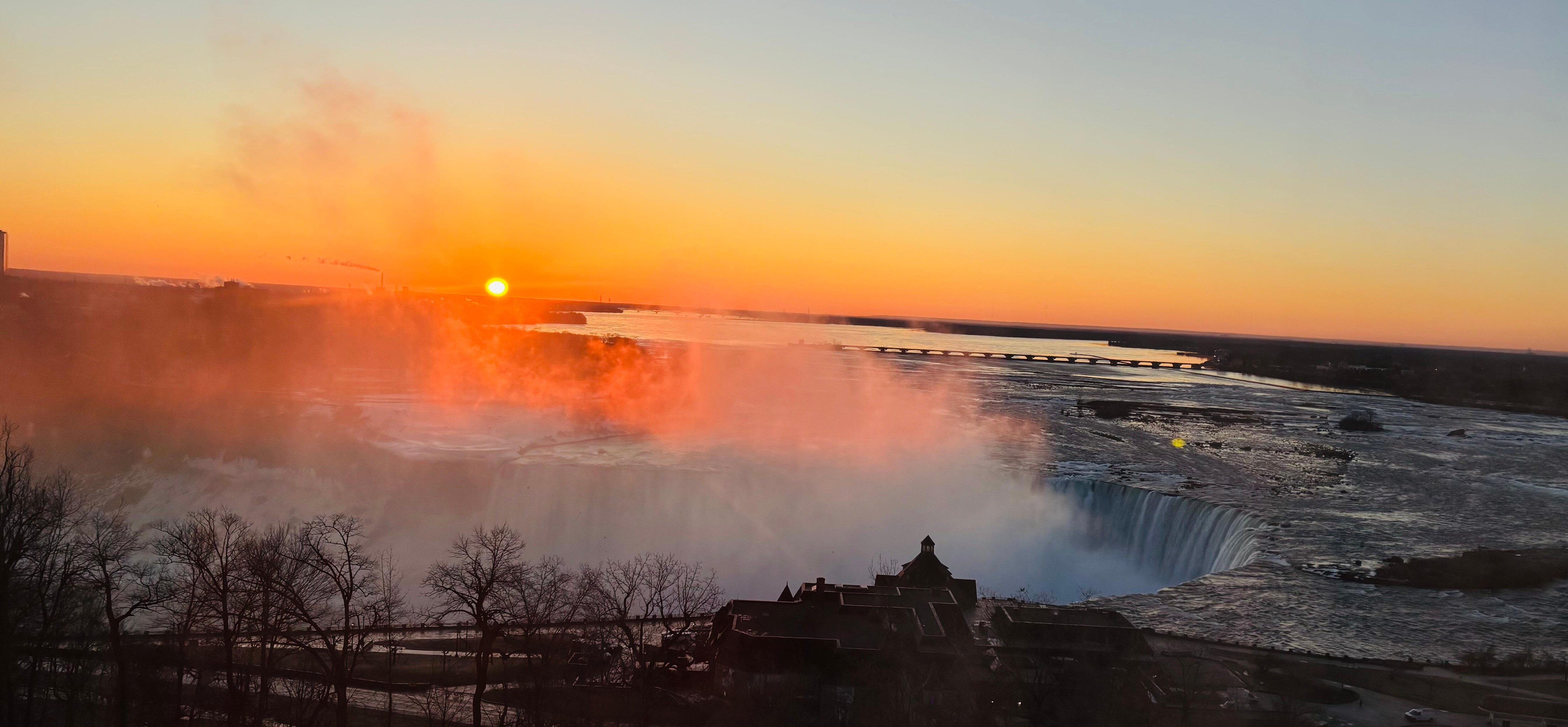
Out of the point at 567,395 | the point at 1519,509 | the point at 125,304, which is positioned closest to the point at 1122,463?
the point at 1519,509

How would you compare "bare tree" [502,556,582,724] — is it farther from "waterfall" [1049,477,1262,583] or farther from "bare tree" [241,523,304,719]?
"waterfall" [1049,477,1262,583]

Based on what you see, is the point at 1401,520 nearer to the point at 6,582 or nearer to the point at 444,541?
the point at 444,541

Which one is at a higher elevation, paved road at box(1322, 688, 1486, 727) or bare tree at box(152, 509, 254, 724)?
bare tree at box(152, 509, 254, 724)

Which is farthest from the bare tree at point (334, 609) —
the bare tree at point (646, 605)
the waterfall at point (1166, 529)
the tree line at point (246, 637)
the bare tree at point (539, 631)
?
the waterfall at point (1166, 529)

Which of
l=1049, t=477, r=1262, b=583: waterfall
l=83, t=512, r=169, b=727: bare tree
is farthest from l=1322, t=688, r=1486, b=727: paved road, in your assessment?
l=83, t=512, r=169, b=727: bare tree

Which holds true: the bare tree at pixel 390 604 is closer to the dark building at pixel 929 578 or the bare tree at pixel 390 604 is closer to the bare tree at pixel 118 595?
the bare tree at pixel 118 595

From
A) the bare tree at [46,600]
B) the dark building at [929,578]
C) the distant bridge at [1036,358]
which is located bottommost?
the dark building at [929,578]
